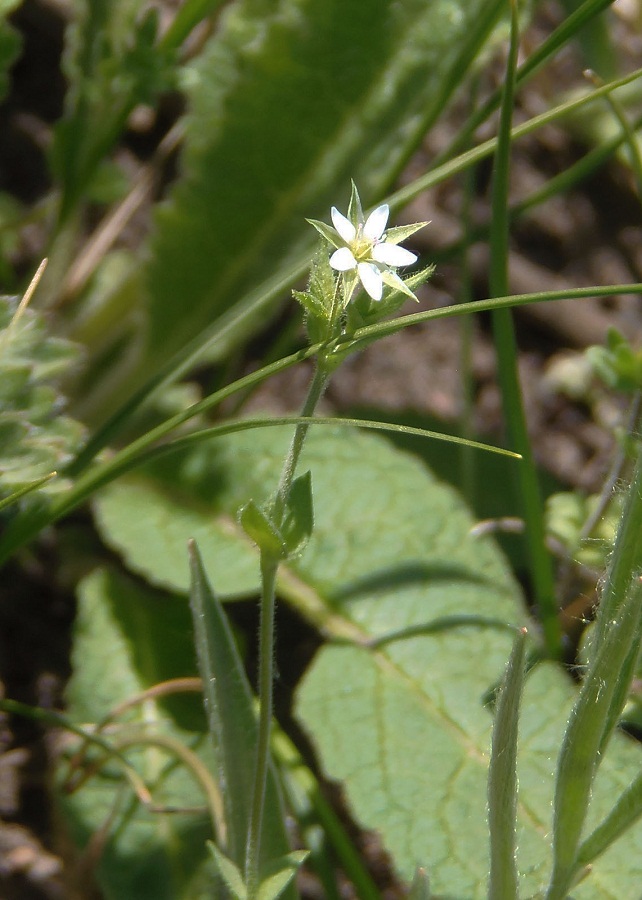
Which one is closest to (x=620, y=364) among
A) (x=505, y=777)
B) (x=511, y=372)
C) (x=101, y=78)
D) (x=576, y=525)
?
(x=511, y=372)

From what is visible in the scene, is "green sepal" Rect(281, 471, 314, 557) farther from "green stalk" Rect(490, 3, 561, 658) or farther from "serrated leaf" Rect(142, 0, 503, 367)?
"serrated leaf" Rect(142, 0, 503, 367)

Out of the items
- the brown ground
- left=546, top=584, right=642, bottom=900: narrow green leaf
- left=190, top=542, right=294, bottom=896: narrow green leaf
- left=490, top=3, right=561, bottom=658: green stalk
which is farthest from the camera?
the brown ground

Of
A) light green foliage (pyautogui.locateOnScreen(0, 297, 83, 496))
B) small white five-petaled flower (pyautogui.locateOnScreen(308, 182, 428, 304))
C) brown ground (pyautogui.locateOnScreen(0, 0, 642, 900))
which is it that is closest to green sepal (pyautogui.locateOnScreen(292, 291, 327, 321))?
small white five-petaled flower (pyautogui.locateOnScreen(308, 182, 428, 304))

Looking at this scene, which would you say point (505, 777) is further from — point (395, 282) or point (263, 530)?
point (395, 282)

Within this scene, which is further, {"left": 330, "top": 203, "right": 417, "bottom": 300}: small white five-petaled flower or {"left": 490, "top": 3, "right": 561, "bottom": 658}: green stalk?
{"left": 490, "top": 3, "right": 561, "bottom": 658}: green stalk

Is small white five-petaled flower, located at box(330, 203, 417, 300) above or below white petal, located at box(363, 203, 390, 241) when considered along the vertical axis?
below

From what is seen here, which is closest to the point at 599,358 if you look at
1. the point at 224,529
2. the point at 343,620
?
the point at 343,620

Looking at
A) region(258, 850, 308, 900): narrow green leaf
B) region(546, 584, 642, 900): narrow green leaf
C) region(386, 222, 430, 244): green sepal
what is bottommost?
region(258, 850, 308, 900): narrow green leaf
